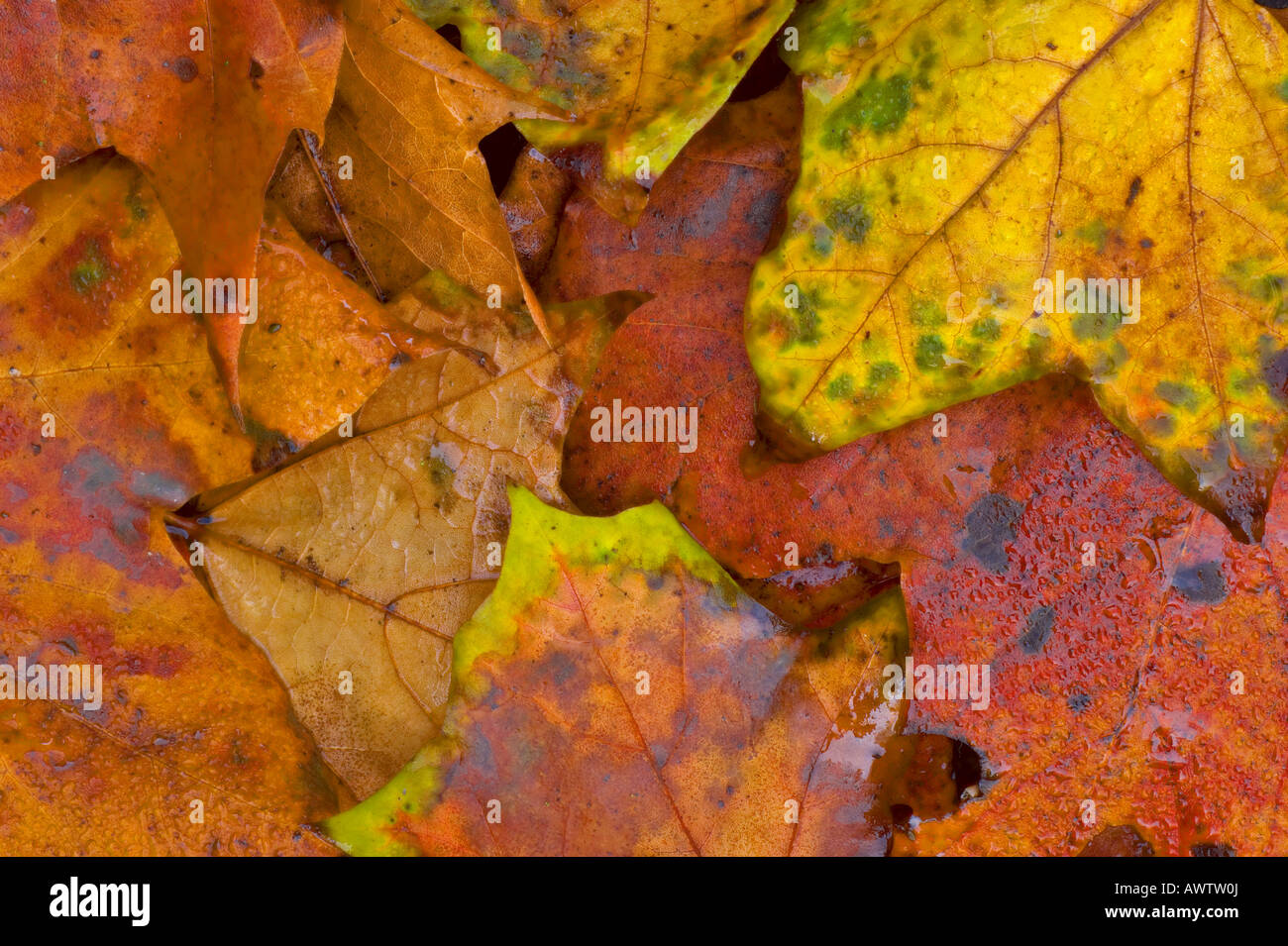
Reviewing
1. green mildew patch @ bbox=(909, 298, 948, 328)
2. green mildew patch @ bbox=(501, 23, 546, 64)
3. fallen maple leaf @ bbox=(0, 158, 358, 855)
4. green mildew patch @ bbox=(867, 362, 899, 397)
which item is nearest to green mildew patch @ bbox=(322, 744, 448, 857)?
fallen maple leaf @ bbox=(0, 158, 358, 855)

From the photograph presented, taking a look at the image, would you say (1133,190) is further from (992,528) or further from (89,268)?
(89,268)

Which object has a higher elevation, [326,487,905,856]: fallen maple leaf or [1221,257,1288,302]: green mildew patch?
[1221,257,1288,302]: green mildew patch

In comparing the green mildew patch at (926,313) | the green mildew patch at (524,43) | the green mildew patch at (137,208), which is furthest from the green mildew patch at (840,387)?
the green mildew patch at (137,208)

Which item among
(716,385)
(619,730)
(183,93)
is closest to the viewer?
(183,93)

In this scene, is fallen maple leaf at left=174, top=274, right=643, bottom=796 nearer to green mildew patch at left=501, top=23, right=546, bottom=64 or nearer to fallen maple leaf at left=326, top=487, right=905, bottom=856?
fallen maple leaf at left=326, top=487, right=905, bottom=856

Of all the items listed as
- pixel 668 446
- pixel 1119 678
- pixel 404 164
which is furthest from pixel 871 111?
pixel 1119 678

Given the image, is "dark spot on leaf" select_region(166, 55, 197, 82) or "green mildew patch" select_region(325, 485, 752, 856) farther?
"green mildew patch" select_region(325, 485, 752, 856)

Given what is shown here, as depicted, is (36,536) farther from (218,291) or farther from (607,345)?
(607,345)

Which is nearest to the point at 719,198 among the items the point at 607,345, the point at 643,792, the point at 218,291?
the point at 607,345
